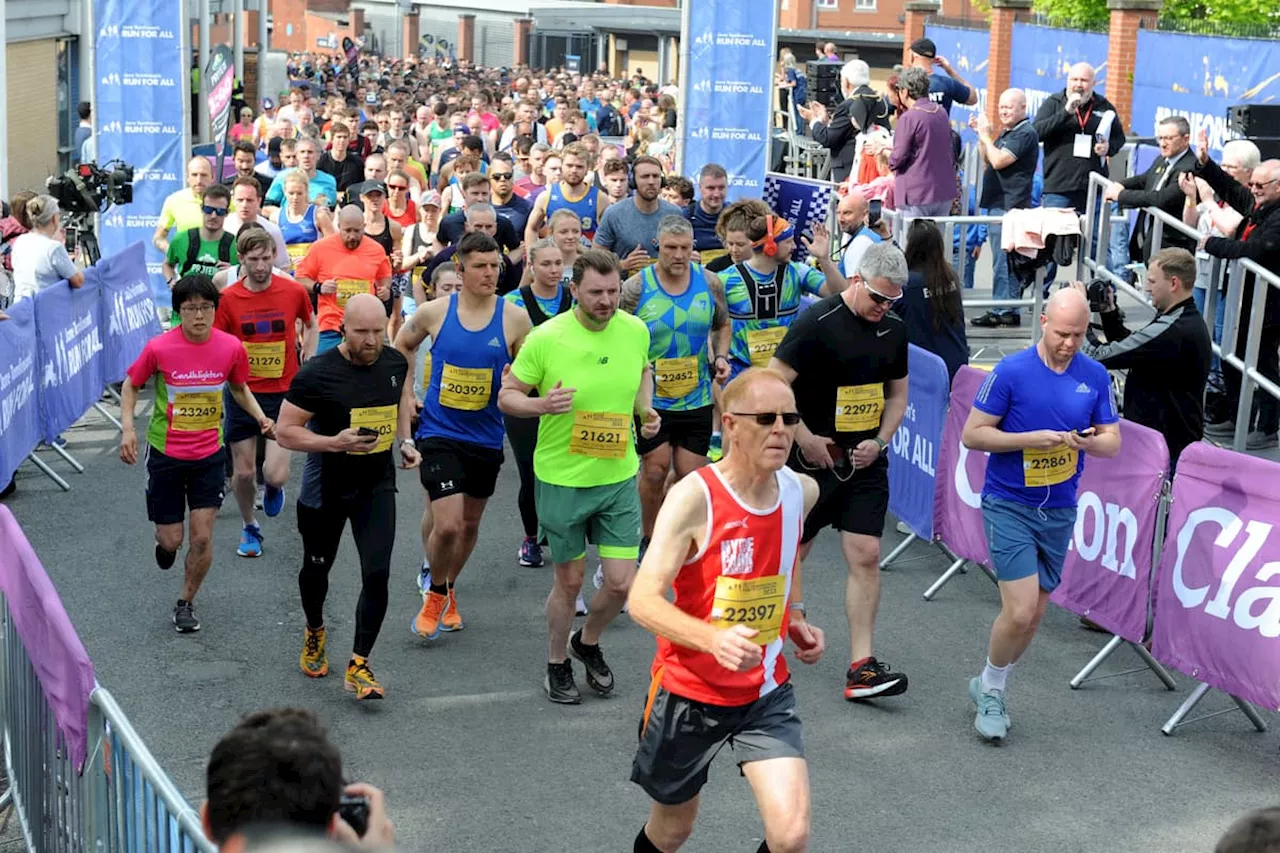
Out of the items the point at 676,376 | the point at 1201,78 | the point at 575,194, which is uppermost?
the point at 1201,78

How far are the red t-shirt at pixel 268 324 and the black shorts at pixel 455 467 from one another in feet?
6.06

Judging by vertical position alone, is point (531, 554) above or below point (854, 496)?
below

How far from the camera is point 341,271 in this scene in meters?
11.8

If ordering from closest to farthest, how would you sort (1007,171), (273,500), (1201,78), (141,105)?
(273,500) → (1007,171) → (141,105) → (1201,78)

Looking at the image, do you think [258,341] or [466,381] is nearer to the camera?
[466,381]

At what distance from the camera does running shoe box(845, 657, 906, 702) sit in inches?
310

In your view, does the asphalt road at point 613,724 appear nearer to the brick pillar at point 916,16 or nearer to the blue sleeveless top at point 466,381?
the blue sleeveless top at point 466,381

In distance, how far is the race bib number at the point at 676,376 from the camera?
30.1 feet

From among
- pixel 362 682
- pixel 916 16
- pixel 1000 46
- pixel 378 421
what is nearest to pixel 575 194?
pixel 378 421

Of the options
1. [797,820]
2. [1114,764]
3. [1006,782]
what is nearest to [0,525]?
[797,820]

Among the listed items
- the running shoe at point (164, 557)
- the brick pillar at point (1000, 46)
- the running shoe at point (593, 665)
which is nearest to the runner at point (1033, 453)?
the running shoe at point (593, 665)

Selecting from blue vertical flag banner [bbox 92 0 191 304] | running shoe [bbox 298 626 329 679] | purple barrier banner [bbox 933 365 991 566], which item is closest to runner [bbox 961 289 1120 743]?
purple barrier banner [bbox 933 365 991 566]

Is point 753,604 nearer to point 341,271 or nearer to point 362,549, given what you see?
point 362,549

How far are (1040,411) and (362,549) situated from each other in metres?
2.99
